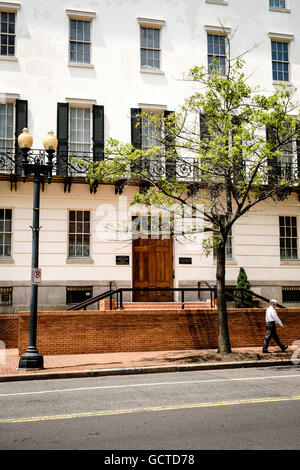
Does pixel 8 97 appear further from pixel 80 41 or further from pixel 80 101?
pixel 80 41

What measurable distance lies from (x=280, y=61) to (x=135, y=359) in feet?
54.0

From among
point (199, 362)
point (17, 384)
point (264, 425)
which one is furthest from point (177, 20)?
point (264, 425)

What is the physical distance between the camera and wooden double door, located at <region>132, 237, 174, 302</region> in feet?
69.5

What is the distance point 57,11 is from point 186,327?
47.8 feet

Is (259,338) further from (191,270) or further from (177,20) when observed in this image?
(177,20)

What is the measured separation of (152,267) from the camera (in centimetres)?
2144

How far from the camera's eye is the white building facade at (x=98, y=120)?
2022 centimetres

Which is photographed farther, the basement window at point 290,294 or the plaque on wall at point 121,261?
the basement window at point 290,294

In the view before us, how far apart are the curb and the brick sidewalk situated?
0.55ft

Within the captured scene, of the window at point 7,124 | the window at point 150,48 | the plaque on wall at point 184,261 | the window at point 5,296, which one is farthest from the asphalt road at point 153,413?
the window at point 150,48

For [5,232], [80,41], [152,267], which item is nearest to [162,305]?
[152,267]

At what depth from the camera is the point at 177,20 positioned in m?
22.6

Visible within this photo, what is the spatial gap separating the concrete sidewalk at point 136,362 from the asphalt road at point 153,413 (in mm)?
516

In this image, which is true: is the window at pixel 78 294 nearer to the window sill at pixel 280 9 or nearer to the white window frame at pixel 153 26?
the white window frame at pixel 153 26
